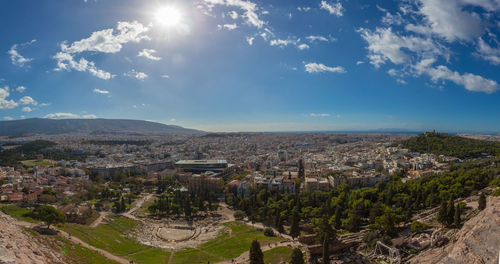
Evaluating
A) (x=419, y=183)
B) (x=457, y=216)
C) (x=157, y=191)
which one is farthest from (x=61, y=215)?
(x=419, y=183)

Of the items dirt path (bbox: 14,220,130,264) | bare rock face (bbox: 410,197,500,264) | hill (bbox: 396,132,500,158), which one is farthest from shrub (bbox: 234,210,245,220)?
hill (bbox: 396,132,500,158)

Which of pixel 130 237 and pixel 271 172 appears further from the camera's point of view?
pixel 271 172

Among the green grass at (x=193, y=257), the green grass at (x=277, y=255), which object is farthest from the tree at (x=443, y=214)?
the green grass at (x=193, y=257)

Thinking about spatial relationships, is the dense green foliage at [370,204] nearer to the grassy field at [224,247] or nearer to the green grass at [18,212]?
the grassy field at [224,247]

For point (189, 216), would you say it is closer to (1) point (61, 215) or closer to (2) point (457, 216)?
(1) point (61, 215)

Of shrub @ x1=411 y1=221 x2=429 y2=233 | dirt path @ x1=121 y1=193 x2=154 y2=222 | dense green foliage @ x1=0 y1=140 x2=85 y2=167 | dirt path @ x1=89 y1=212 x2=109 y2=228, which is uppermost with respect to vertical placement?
dense green foliage @ x1=0 y1=140 x2=85 y2=167

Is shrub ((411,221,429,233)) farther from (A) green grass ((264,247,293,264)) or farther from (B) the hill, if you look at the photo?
(B) the hill
